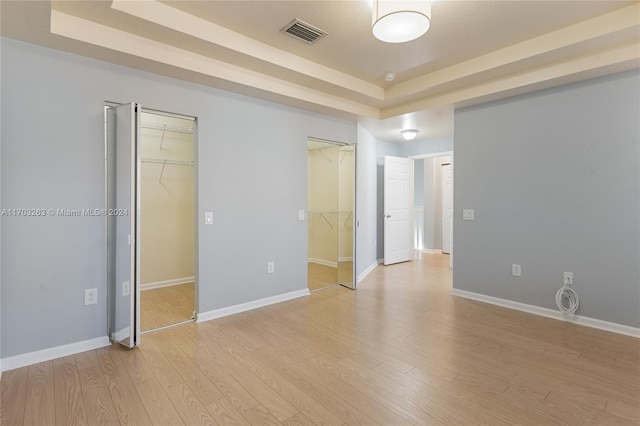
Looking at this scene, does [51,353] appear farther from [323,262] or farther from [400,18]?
[323,262]

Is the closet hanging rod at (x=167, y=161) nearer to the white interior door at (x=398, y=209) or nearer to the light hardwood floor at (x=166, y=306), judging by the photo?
the light hardwood floor at (x=166, y=306)

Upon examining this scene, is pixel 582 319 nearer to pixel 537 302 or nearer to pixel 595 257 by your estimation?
pixel 537 302

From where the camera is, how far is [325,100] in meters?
3.94

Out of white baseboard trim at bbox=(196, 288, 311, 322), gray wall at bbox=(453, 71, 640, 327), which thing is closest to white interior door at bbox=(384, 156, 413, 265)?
gray wall at bbox=(453, 71, 640, 327)

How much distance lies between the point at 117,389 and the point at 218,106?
263cm

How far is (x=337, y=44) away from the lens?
3033 millimetres

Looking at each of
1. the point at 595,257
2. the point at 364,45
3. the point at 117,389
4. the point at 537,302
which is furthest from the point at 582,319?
the point at 117,389

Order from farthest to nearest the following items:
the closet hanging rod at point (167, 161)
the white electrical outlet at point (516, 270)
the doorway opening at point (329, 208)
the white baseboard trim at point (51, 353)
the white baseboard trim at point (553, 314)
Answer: the doorway opening at point (329, 208)
the closet hanging rod at point (167, 161)
the white electrical outlet at point (516, 270)
the white baseboard trim at point (553, 314)
the white baseboard trim at point (51, 353)

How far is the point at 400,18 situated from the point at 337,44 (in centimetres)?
103

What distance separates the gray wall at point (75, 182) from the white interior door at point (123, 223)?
0.26 feet

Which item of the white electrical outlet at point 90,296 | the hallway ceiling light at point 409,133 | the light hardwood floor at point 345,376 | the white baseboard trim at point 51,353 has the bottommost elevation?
the light hardwood floor at point 345,376

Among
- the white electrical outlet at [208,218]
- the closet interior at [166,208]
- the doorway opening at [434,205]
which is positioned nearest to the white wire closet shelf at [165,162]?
the closet interior at [166,208]

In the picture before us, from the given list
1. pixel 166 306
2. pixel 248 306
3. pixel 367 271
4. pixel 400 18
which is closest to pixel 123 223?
pixel 166 306

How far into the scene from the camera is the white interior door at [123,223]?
263 cm
